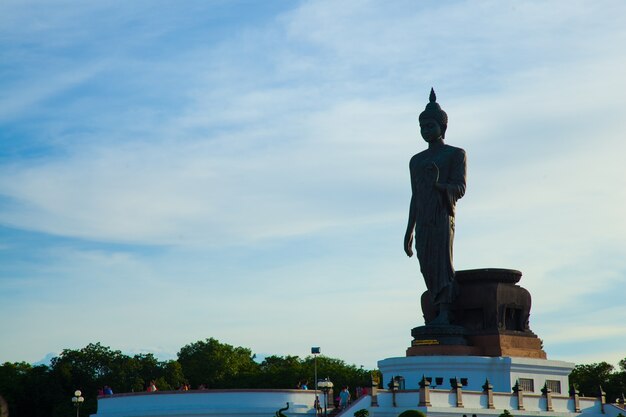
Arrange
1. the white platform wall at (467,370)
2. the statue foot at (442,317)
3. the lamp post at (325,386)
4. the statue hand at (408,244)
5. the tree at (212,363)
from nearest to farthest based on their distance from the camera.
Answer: the lamp post at (325,386)
the white platform wall at (467,370)
the statue foot at (442,317)
the statue hand at (408,244)
the tree at (212,363)

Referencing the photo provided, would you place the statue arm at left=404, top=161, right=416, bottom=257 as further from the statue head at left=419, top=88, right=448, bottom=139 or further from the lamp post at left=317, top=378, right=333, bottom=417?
the lamp post at left=317, top=378, right=333, bottom=417

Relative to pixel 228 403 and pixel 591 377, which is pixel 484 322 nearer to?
pixel 228 403

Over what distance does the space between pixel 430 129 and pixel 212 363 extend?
4672cm

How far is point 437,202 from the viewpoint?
5638 centimetres

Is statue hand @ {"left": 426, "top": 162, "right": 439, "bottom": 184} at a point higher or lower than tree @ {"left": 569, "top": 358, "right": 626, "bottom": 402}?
higher

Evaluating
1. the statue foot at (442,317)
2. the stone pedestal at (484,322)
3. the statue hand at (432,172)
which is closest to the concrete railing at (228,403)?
the stone pedestal at (484,322)

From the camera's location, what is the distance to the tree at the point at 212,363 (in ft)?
313

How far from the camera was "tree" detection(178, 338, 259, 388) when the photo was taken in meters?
95.2

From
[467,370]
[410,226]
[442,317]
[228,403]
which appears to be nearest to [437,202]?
[410,226]

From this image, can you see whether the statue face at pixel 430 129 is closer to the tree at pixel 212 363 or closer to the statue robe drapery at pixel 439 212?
the statue robe drapery at pixel 439 212

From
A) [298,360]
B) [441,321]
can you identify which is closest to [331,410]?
[441,321]

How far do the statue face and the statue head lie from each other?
16 cm

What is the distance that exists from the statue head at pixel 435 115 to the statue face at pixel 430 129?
16 centimetres

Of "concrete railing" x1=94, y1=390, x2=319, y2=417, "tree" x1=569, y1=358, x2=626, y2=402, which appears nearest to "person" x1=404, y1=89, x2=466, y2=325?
"concrete railing" x1=94, y1=390, x2=319, y2=417
